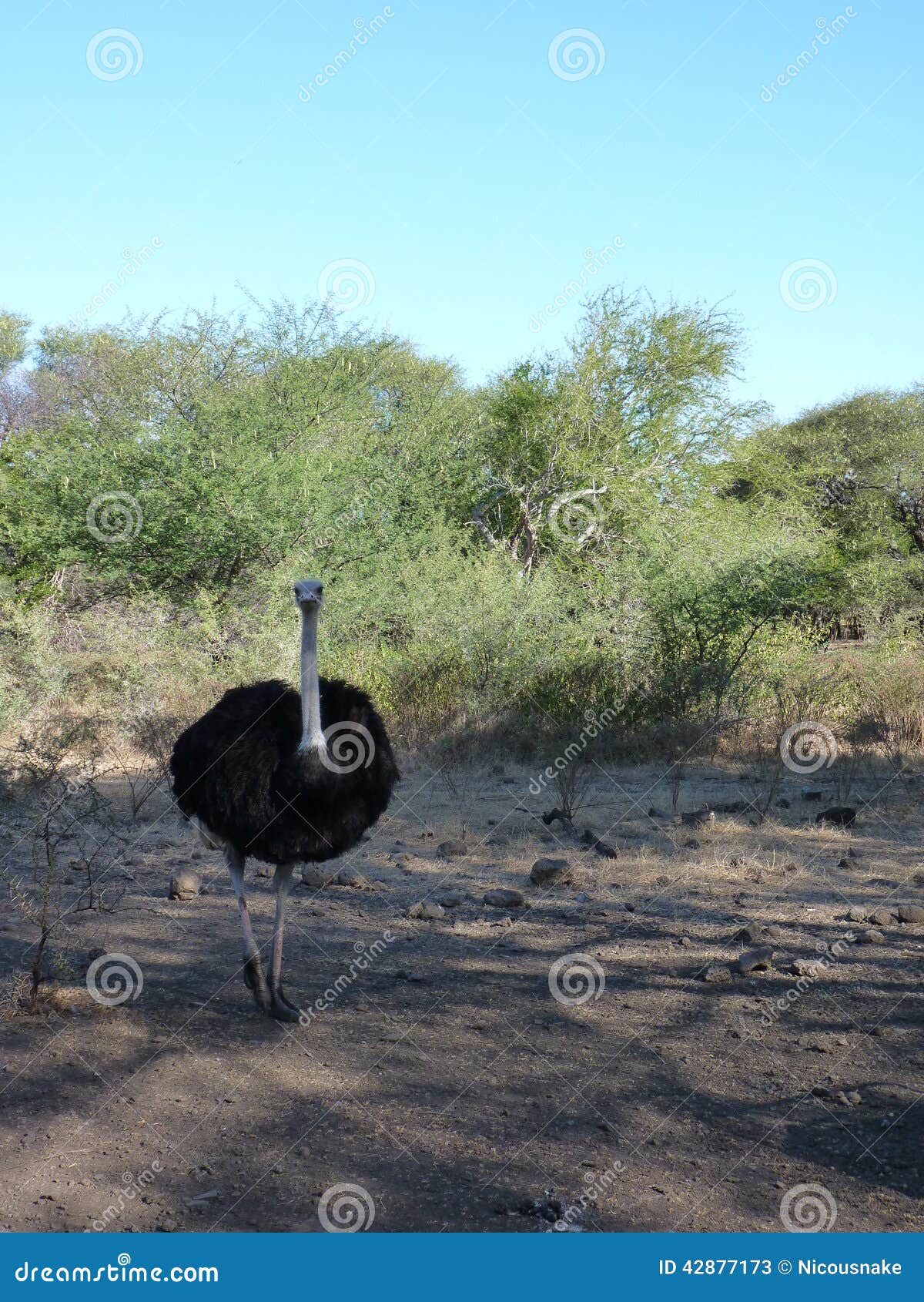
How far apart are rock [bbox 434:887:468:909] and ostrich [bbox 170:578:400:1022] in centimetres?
155

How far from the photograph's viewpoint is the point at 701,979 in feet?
17.0

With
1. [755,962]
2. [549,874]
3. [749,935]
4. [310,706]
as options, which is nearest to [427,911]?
[549,874]

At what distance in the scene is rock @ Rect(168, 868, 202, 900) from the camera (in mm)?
6523

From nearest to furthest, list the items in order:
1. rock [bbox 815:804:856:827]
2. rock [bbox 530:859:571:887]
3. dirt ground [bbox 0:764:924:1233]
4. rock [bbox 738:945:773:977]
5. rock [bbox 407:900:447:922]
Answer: dirt ground [bbox 0:764:924:1233] → rock [bbox 738:945:773:977] → rock [bbox 407:900:447:922] → rock [bbox 530:859:571:887] → rock [bbox 815:804:856:827]

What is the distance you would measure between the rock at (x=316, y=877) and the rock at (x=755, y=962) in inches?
102

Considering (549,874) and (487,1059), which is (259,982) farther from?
(549,874)

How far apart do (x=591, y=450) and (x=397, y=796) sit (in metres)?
11.9

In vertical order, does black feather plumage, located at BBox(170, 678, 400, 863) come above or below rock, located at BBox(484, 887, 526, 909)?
above

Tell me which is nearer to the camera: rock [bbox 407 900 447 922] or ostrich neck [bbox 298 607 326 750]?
ostrich neck [bbox 298 607 326 750]

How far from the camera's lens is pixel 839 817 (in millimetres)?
8242

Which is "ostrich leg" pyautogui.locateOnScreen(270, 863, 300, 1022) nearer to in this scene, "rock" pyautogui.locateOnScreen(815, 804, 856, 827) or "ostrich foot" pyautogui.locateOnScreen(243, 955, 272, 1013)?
"ostrich foot" pyautogui.locateOnScreen(243, 955, 272, 1013)

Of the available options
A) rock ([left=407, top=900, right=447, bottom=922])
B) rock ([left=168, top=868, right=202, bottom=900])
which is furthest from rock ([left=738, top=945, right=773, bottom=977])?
rock ([left=168, top=868, right=202, bottom=900])

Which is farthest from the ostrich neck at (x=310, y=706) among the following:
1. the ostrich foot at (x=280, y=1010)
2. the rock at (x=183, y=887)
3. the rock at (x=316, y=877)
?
the rock at (x=316, y=877)

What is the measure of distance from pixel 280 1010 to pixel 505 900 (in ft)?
6.40
